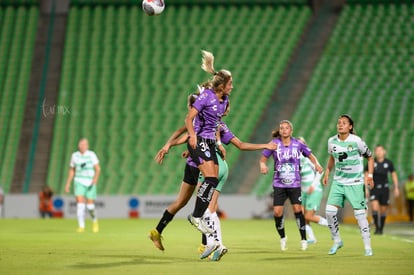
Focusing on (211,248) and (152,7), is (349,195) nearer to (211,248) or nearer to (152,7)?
(211,248)

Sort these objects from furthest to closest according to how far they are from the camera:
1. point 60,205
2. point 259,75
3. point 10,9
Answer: point 10,9 → point 259,75 → point 60,205

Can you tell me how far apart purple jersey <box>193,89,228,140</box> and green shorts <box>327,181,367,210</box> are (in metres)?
2.78

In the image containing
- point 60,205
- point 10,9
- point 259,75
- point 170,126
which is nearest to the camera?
point 60,205

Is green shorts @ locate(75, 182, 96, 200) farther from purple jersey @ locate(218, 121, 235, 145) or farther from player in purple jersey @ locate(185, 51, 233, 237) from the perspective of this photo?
player in purple jersey @ locate(185, 51, 233, 237)

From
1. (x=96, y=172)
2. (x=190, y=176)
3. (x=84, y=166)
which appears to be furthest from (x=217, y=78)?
(x=84, y=166)

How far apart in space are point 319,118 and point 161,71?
6.68 meters

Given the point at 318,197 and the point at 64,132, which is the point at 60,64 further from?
the point at 318,197

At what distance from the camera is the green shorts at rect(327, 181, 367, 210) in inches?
490

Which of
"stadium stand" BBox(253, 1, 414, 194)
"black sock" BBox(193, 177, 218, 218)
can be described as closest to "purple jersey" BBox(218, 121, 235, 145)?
"black sock" BBox(193, 177, 218, 218)

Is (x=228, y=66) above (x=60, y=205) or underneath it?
above

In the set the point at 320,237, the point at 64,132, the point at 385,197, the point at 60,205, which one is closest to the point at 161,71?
the point at 64,132

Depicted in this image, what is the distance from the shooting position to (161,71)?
32.9m

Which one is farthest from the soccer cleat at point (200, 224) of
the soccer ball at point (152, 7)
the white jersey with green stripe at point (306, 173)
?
the white jersey with green stripe at point (306, 173)

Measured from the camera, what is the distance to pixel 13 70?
33.3m
